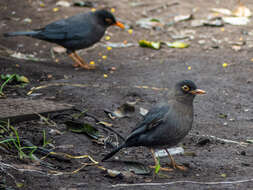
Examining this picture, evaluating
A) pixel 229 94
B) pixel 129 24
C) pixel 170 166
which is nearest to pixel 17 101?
pixel 170 166

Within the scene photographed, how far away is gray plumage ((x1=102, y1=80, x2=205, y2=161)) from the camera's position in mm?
3854

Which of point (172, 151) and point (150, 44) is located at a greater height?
point (172, 151)

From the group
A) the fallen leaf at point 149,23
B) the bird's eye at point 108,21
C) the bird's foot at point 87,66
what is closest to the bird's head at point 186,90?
the bird's foot at point 87,66

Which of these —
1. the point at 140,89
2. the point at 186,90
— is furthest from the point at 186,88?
the point at 140,89

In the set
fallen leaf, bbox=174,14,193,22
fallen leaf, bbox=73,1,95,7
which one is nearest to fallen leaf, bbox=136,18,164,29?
fallen leaf, bbox=174,14,193,22

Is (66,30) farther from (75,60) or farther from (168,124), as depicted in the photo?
(168,124)

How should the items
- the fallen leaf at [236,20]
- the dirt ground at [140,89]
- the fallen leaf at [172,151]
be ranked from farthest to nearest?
the fallen leaf at [236,20], the fallen leaf at [172,151], the dirt ground at [140,89]

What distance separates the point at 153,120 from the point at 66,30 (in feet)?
12.7

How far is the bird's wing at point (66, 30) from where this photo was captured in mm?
7320

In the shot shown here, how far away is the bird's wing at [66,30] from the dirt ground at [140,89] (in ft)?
1.46

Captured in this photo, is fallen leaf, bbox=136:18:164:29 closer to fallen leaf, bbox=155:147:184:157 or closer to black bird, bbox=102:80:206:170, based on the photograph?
fallen leaf, bbox=155:147:184:157

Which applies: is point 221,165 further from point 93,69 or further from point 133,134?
point 93,69

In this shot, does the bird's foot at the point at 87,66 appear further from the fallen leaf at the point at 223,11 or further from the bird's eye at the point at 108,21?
the fallen leaf at the point at 223,11

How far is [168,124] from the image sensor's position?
3869 mm
